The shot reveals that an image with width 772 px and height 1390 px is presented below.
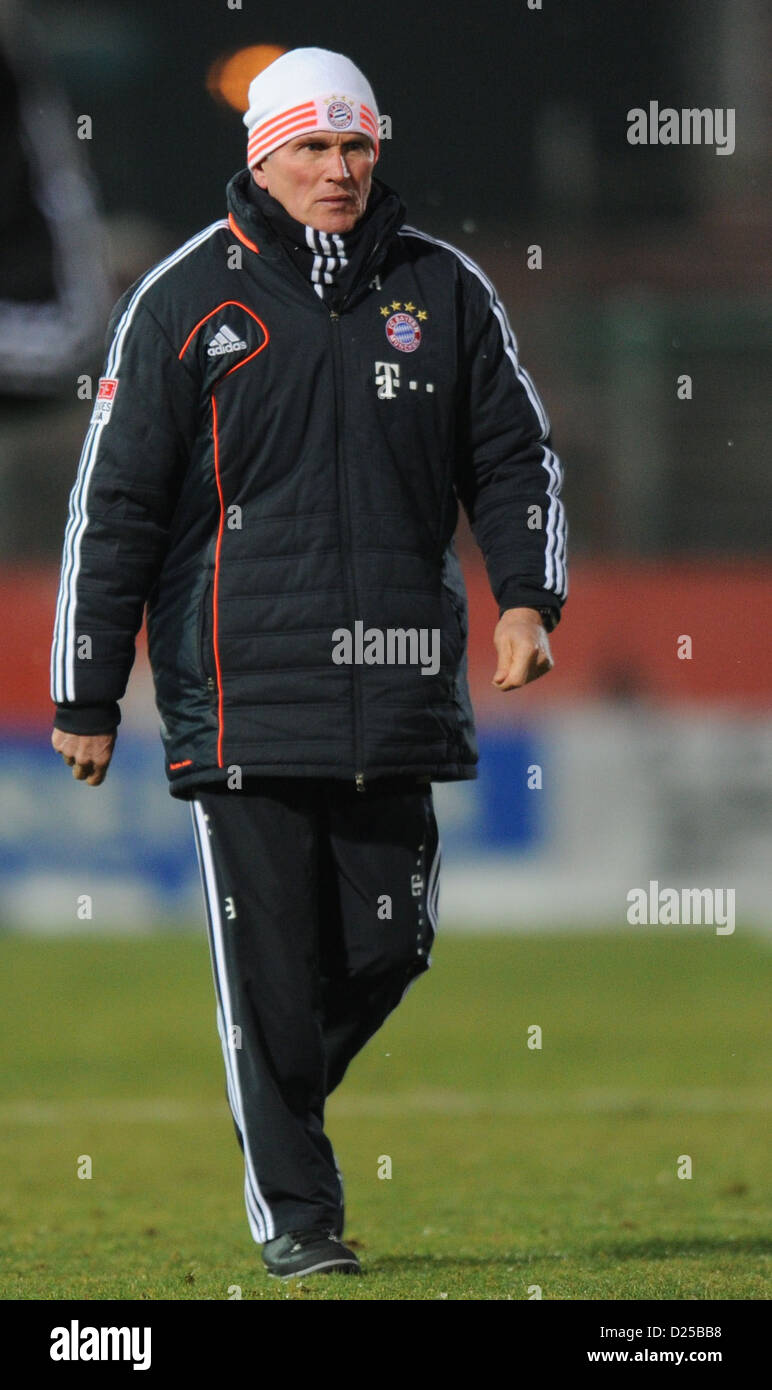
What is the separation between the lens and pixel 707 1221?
17.1 ft

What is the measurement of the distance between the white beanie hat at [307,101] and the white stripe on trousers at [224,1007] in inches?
49.7

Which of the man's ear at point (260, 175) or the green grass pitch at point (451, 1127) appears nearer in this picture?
the man's ear at point (260, 175)

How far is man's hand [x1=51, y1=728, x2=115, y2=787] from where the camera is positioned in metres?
4.20

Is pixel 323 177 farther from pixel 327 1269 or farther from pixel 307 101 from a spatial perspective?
pixel 327 1269

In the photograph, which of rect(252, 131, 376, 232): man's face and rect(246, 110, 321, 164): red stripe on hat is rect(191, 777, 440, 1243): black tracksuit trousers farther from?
rect(246, 110, 321, 164): red stripe on hat

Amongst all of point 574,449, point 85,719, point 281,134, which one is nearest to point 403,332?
point 281,134

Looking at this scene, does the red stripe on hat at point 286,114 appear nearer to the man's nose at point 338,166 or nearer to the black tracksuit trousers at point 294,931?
the man's nose at point 338,166

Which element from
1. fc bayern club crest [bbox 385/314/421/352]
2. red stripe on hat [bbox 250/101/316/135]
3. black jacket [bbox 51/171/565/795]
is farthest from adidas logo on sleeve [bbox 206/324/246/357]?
red stripe on hat [bbox 250/101/316/135]

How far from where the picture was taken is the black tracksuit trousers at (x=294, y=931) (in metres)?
4.18

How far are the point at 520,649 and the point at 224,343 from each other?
781 millimetres

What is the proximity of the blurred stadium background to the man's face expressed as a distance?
26.2 ft

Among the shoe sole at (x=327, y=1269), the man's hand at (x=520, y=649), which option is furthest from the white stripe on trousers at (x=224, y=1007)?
the man's hand at (x=520, y=649)
